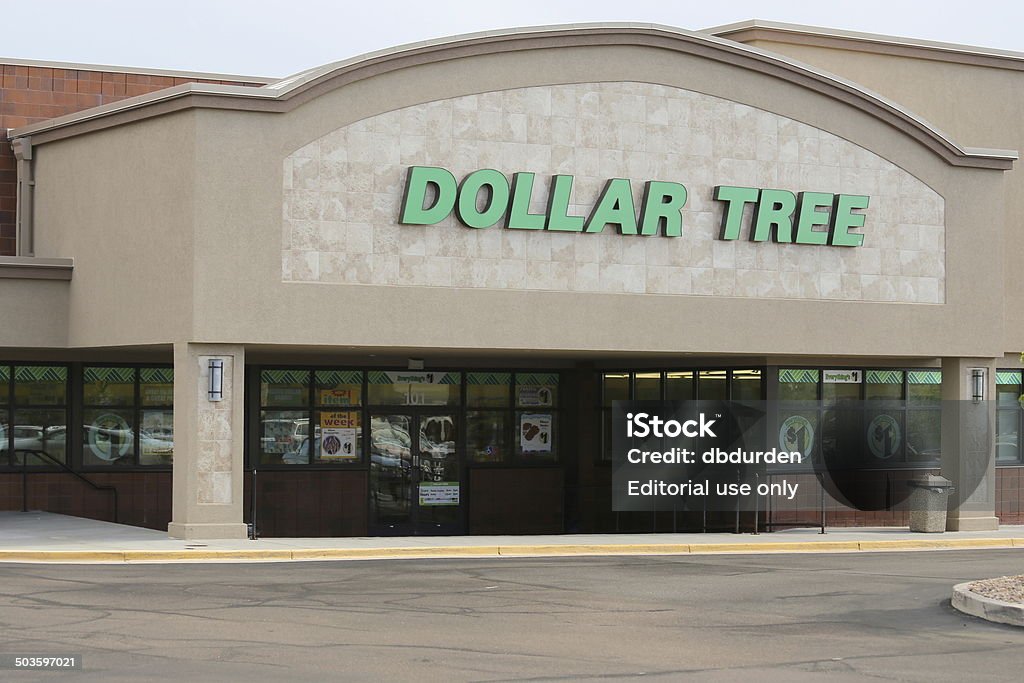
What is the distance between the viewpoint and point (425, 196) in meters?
23.0

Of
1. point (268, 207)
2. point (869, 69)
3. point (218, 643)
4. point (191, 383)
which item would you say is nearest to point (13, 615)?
point (218, 643)

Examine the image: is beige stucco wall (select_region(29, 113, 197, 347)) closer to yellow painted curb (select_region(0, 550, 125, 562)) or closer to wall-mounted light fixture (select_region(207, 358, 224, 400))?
wall-mounted light fixture (select_region(207, 358, 224, 400))

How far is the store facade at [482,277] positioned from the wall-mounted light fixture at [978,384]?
6 cm

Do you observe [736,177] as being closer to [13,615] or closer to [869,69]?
[869,69]

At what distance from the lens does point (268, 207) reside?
72.3 ft

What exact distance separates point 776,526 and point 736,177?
6.49 metres

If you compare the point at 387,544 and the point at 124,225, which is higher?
the point at 124,225

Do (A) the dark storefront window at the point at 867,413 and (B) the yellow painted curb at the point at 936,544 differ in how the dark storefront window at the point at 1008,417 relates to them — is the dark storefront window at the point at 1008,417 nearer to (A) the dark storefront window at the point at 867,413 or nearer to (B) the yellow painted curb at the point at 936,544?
(A) the dark storefront window at the point at 867,413

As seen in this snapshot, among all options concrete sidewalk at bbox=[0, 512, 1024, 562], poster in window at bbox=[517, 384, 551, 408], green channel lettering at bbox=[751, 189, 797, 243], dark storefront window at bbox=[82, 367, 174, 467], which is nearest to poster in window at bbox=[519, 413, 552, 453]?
poster in window at bbox=[517, 384, 551, 408]

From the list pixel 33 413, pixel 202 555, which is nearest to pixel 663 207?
pixel 202 555

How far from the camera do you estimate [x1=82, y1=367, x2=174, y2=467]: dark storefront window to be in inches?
1077

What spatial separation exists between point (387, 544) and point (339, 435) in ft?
22.7

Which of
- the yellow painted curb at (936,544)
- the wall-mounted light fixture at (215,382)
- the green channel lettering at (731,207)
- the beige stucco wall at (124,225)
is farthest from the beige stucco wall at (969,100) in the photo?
the wall-mounted light fixture at (215,382)

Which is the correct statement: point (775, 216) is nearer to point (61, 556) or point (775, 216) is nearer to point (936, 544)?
point (936, 544)
